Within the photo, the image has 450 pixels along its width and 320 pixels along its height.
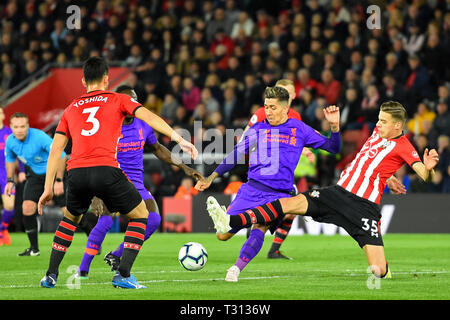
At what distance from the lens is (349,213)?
8523 mm

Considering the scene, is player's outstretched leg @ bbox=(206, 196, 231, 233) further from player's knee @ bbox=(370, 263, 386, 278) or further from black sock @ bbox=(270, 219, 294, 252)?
black sock @ bbox=(270, 219, 294, 252)

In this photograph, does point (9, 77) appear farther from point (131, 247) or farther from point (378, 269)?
point (378, 269)

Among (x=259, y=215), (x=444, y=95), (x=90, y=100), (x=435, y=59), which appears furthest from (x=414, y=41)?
(x=90, y=100)

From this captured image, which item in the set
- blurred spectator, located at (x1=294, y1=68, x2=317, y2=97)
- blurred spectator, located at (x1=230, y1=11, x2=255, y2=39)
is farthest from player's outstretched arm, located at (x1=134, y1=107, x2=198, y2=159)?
blurred spectator, located at (x1=230, y1=11, x2=255, y2=39)

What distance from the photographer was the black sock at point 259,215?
8086 mm

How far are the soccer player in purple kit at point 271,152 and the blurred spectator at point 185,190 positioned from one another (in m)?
9.62

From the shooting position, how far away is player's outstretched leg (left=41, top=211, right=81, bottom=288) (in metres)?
7.83

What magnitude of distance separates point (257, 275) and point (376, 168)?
70.5 inches

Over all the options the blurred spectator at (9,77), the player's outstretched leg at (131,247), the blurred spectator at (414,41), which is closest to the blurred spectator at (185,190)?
the blurred spectator at (414,41)

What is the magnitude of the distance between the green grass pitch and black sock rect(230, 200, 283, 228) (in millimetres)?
608

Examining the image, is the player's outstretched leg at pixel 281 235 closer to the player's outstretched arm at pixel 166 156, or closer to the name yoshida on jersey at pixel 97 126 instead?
the player's outstretched arm at pixel 166 156

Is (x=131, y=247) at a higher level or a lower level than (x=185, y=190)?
higher

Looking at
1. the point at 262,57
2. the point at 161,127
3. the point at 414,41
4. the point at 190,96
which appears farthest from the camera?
the point at 262,57
